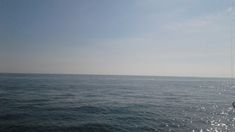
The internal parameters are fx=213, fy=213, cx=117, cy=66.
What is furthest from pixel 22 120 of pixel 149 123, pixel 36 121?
pixel 149 123

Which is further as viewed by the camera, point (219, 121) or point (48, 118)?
point (219, 121)

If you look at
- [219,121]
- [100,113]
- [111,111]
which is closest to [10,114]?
[100,113]

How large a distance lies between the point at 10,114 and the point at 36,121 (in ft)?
16.1

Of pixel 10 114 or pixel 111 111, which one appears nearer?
pixel 10 114

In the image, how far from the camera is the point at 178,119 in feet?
84.3

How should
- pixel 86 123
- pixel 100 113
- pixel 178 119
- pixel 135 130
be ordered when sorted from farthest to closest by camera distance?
pixel 100 113
pixel 178 119
pixel 86 123
pixel 135 130

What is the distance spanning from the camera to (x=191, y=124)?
77.3 feet

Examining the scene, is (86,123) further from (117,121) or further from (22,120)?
(22,120)

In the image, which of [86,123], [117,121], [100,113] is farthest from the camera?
[100,113]

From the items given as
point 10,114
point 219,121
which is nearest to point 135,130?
point 219,121

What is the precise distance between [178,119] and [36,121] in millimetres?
16298

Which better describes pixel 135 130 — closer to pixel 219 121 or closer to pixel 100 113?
pixel 100 113

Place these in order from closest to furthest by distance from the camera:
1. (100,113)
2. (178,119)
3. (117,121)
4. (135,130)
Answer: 1. (135,130)
2. (117,121)
3. (178,119)
4. (100,113)

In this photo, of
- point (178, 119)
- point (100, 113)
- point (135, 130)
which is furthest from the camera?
point (100, 113)
